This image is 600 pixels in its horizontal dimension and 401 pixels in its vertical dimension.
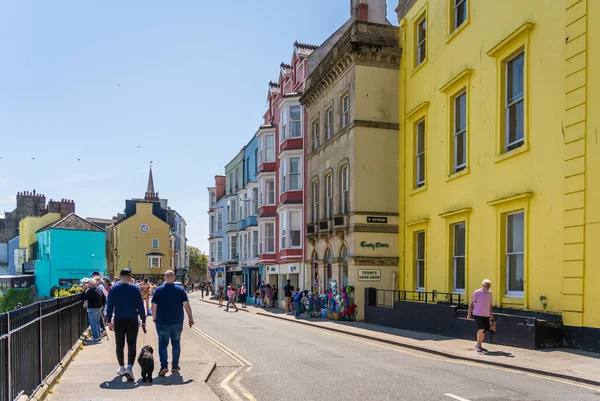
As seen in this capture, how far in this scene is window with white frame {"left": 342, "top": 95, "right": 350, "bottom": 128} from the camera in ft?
87.5

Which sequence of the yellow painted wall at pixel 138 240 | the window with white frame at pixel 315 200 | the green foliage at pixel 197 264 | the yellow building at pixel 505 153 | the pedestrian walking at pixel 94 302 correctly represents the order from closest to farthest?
the yellow building at pixel 505 153
the pedestrian walking at pixel 94 302
the window with white frame at pixel 315 200
the yellow painted wall at pixel 138 240
the green foliage at pixel 197 264

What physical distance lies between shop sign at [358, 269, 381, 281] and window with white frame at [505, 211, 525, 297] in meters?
8.88

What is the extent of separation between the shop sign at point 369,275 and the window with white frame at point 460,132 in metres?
6.75

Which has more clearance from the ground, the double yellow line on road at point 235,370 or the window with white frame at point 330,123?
the window with white frame at point 330,123

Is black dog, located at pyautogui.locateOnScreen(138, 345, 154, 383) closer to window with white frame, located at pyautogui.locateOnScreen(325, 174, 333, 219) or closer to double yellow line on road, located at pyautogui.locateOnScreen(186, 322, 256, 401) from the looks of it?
double yellow line on road, located at pyautogui.locateOnScreen(186, 322, 256, 401)

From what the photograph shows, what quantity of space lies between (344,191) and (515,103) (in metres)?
11.7

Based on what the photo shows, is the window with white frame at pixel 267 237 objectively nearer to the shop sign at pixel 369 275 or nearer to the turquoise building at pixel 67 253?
the shop sign at pixel 369 275

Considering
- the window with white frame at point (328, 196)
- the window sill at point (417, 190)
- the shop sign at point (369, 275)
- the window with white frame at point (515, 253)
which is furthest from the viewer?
the window with white frame at point (328, 196)

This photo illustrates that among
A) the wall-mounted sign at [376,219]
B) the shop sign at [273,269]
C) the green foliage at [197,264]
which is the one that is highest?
the wall-mounted sign at [376,219]

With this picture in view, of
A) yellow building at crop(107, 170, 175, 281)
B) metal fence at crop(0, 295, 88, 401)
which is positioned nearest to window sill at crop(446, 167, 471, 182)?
metal fence at crop(0, 295, 88, 401)

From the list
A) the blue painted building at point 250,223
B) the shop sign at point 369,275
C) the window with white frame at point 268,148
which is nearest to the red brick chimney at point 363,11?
the window with white frame at point 268,148

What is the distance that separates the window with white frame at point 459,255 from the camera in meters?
19.0

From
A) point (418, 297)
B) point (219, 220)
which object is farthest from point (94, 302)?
point (219, 220)

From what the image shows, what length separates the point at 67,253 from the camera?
64062 millimetres
